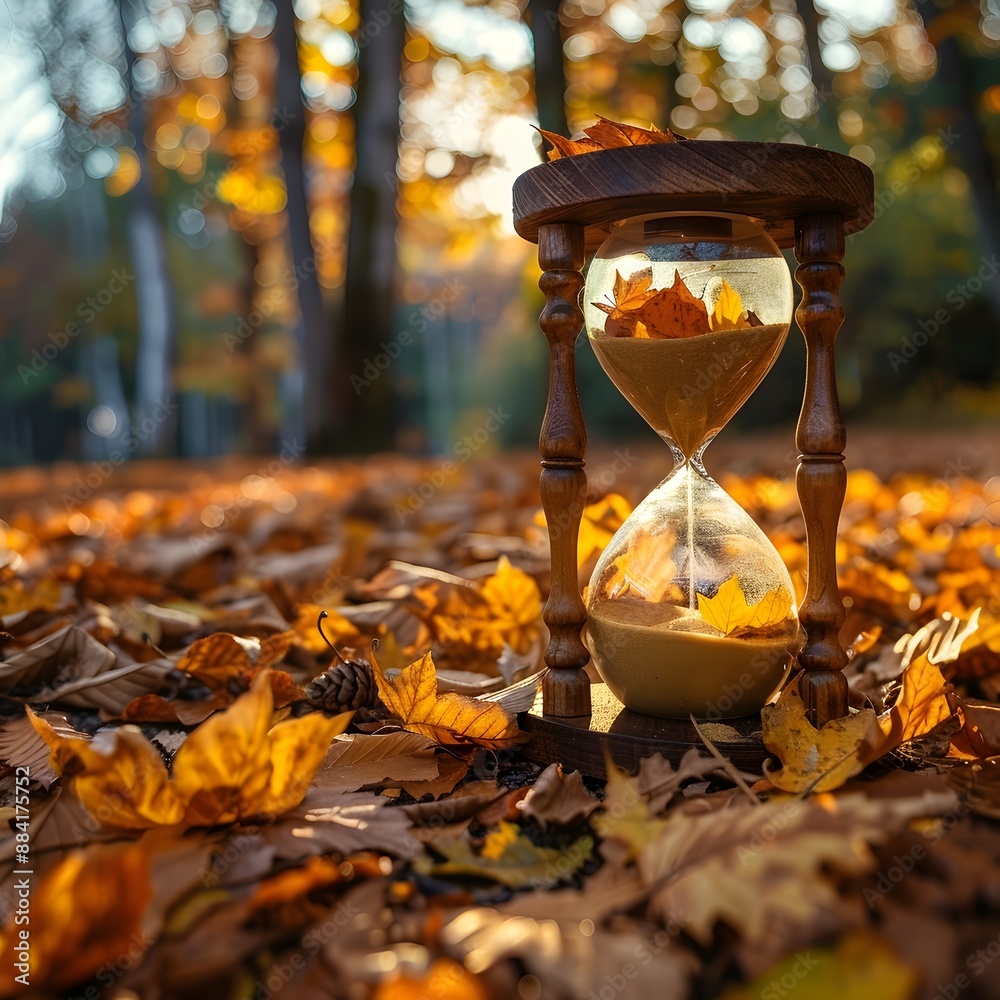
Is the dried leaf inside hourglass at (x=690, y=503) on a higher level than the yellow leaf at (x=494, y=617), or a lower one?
higher

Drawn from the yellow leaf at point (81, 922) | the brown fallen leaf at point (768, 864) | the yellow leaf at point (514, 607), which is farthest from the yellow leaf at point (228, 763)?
the yellow leaf at point (514, 607)

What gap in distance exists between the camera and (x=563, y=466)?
1560 millimetres

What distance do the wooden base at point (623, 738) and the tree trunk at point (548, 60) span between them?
5.98 metres

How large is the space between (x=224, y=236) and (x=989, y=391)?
28.7 meters

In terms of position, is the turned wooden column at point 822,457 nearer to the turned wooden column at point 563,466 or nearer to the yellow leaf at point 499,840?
the turned wooden column at point 563,466

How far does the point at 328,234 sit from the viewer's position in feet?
64.4

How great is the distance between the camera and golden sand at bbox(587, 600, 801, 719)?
60.2 inches

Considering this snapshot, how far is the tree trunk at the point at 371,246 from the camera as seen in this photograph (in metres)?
9.52

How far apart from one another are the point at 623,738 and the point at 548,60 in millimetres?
6553

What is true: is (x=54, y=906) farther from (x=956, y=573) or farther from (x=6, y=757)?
(x=956, y=573)

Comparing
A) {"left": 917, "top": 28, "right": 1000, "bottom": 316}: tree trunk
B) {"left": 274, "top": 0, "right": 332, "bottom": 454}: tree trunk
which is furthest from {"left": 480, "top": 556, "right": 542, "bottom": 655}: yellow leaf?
{"left": 274, "top": 0, "right": 332, "bottom": 454}: tree trunk

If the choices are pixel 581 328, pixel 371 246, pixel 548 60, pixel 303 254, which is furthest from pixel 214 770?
pixel 303 254

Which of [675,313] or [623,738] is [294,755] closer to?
[623,738]

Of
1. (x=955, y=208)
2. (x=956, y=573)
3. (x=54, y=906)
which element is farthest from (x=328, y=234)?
(x=54, y=906)
